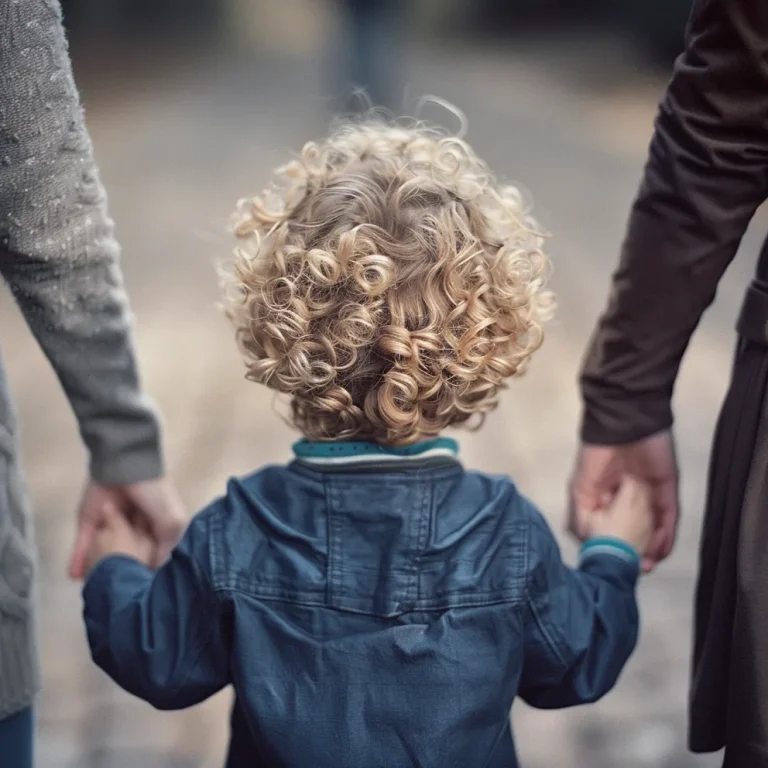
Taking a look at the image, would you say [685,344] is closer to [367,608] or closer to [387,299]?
[387,299]

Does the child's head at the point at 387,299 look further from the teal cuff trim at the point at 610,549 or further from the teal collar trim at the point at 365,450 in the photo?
the teal cuff trim at the point at 610,549

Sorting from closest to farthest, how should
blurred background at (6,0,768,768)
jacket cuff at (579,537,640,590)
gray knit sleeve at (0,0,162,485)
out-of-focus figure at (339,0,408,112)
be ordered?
gray knit sleeve at (0,0,162,485) < jacket cuff at (579,537,640,590) < blurred background at (6,0,768,768) < out-of-focus figure at (339,0,408,112)

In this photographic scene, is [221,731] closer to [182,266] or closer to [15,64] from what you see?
[15,64]

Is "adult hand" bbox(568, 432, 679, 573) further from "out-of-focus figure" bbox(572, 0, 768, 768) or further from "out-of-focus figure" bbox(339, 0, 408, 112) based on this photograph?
"out-of-focus figure" bbox(339, 0, 408, 112)

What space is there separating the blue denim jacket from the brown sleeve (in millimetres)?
256

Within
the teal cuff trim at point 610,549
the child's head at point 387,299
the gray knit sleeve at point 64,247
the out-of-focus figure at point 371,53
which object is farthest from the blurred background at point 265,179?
the teal cuff trim at point 610,549

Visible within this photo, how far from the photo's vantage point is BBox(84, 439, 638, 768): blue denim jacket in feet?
3.62

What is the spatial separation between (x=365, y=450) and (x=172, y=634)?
0.95 ft

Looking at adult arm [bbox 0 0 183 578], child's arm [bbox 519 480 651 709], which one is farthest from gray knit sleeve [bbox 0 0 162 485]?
child's arm [bbox 519 480 651 709]

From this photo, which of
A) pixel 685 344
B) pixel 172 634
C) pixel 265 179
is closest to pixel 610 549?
pixel 685 344

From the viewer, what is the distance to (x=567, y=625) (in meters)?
1.16

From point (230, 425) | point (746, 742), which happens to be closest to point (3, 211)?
point (746, 742)

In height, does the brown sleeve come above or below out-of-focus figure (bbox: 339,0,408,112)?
below

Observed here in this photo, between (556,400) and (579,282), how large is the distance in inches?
38.1
